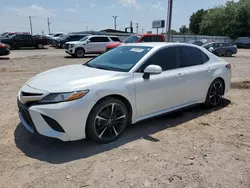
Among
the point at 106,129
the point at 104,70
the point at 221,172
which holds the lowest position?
the point at 221,172

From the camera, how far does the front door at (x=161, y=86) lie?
12.8 ft

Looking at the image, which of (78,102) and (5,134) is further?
(5,134)

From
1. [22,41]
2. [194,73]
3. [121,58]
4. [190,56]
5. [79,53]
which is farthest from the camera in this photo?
[22,41]

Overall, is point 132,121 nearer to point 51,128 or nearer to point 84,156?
point 84,156

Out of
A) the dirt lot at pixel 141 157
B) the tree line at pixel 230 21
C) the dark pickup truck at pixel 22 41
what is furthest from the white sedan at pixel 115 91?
the tree line at pixel 230 21

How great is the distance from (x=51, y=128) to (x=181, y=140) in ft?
6.70

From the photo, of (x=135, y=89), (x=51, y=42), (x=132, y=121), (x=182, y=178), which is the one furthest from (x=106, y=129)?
(x=51, y=42)

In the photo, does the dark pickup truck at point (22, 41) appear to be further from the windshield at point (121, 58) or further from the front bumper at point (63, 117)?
the front bumper at point (63, 117)

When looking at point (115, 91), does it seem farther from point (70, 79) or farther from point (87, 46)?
point (87, 46)

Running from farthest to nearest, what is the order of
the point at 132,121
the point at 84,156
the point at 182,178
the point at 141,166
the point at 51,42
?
the point at 51,42, the point at 132,121, the point at 84,156, the point at 141,166, the point at 182,178

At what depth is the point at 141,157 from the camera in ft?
10.8

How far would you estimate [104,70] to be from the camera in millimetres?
3977

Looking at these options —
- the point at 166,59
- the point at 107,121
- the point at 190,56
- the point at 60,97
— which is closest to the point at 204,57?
the point at 190,56

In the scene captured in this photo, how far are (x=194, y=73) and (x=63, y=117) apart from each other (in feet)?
9.20
